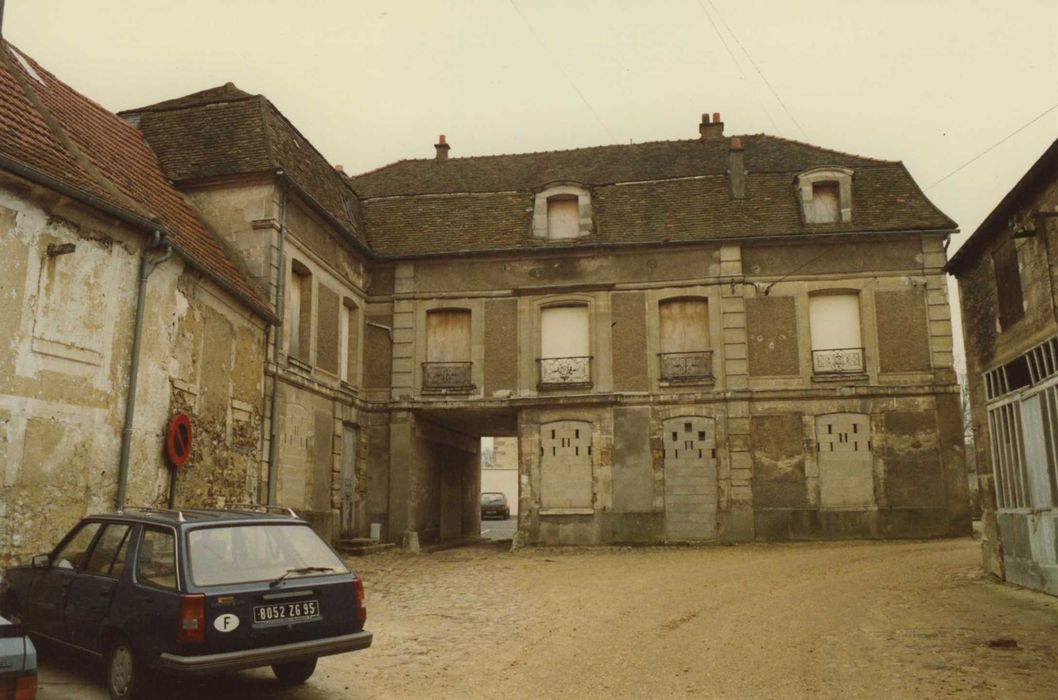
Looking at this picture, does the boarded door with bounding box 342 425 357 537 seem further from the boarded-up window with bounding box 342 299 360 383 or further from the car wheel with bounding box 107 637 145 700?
the car wheel with bounding box 107 637 145 700

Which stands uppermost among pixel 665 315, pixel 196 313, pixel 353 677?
pixel 665 315

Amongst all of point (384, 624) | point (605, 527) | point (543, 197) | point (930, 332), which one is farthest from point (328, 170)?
point (930, 332)

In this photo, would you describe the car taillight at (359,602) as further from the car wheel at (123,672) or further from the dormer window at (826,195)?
the dormer window at (826,195)

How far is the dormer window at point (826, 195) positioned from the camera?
1966cm

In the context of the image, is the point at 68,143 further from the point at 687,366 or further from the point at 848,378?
the point at 848,378

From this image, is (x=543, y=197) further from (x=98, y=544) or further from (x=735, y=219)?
(x=98, y=544)

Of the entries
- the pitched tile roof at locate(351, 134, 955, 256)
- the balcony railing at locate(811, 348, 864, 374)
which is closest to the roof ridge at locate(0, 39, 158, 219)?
the pitched tile roof at locate(351, 134, 955, 256)

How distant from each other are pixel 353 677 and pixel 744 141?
64.8 ft

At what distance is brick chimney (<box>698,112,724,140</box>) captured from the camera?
936 inches

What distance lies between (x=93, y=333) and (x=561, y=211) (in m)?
12.6

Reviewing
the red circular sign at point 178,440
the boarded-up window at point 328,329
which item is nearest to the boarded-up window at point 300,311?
the boarded-up window at point 328,329

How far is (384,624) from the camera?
9.26m

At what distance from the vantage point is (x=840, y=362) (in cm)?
1905

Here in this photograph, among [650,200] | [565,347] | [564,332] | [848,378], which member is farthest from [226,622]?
[650,200]
